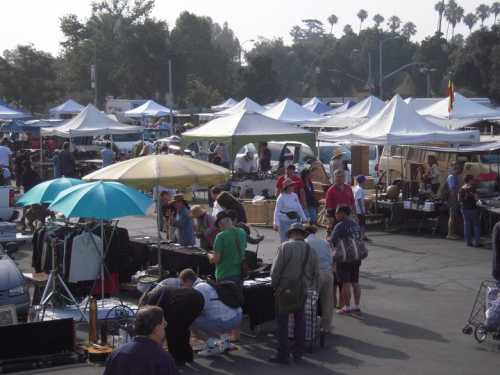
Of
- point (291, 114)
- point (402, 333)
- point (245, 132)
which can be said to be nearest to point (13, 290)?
point (402, 333)

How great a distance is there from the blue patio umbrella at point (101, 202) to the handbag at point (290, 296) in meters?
2.39

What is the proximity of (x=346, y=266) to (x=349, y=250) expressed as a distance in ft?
0.99

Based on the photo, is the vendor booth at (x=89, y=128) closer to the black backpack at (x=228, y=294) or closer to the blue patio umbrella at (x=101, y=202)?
the blue patio umbrella at (x=101, y=202)

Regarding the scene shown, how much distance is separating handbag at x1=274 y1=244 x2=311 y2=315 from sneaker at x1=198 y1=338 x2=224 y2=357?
3.20ft

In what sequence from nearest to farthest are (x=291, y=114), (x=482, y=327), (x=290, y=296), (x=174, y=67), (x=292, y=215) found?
(x=290, y=296) → (x=482, y=327) → (x=292, y=215) → (x=291, y=114) → (x=174, y=67)

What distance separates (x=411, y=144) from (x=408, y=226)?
218 cm

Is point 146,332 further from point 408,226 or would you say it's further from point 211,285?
point 408,226

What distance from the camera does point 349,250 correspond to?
11477mm

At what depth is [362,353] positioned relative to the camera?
1012 cm

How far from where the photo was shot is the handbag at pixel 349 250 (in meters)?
11.5

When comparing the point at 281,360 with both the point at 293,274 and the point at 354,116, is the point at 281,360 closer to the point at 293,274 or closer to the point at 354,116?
the point at 293,274

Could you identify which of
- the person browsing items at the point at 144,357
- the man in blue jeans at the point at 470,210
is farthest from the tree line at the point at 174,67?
the person browsing items at the point at 144,357

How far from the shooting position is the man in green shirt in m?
10.6

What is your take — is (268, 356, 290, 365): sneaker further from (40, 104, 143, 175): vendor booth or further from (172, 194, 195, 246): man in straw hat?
(40, 104, 143, 175): vendor booth
